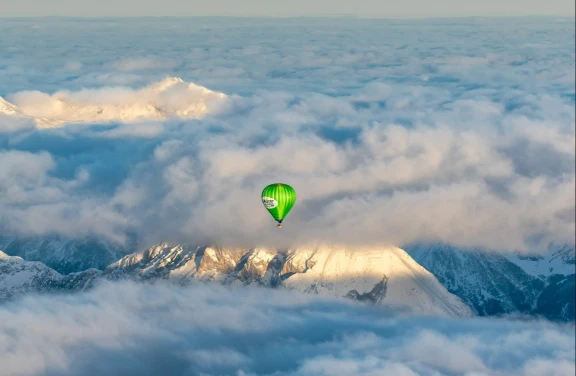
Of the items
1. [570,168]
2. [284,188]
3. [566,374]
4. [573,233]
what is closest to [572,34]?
[570,168]

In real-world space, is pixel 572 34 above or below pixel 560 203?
above

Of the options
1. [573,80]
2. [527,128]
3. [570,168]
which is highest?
[573,80]

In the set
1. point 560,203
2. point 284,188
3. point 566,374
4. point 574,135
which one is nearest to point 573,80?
point 574,135

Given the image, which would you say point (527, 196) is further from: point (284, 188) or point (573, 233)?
point (573, 233)

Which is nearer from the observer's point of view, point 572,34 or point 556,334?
point 572,34

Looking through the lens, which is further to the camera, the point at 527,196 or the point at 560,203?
the point at 527,196

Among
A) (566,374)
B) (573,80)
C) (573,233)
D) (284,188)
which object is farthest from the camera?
(566,374)

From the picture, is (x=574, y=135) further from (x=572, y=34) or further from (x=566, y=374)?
(x=566, y=374)

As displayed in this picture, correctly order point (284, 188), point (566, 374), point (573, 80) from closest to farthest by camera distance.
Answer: point (573, 80)
point (284, 188)
point (566, 374)

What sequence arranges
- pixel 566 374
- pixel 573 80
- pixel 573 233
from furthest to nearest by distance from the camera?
pixel 566 374, pixel 573 80, pixel 573 233
